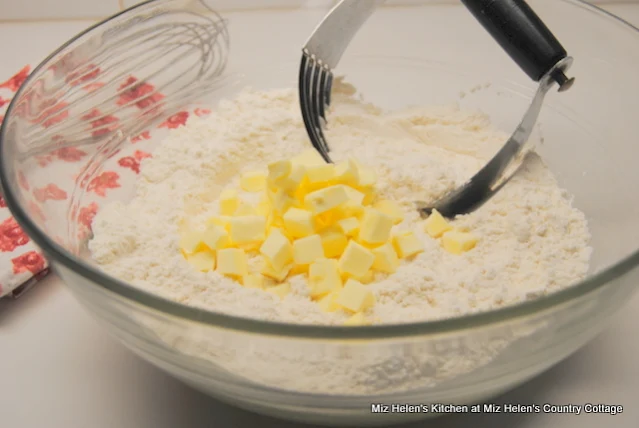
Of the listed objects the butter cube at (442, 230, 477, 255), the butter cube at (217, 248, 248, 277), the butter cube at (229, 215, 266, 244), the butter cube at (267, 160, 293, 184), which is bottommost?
the butter cube at (442, 230, 477, 255)

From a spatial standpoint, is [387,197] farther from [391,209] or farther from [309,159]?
[309,159]

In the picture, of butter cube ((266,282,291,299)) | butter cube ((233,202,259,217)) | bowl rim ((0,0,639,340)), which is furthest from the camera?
butter cube ((233,202,259,217))

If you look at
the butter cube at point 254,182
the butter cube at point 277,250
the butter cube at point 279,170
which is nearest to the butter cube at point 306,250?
the butter cube at point 277,250

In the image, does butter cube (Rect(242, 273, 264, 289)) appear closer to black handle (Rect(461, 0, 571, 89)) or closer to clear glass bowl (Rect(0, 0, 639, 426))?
clear glass bowl (Rect(0, 0, 639, 426))

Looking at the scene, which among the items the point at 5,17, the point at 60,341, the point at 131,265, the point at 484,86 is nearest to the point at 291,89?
the point at 484,86

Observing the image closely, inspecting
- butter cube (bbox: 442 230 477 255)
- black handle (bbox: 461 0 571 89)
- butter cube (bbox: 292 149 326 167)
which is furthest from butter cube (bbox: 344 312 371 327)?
black handle (bbox: 461 0 571 89)

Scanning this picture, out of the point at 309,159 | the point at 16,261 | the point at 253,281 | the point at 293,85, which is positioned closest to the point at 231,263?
the point at 253,281

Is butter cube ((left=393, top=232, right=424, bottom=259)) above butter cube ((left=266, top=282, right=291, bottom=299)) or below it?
below

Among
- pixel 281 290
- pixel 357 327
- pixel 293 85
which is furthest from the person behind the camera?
pixel 293 85
